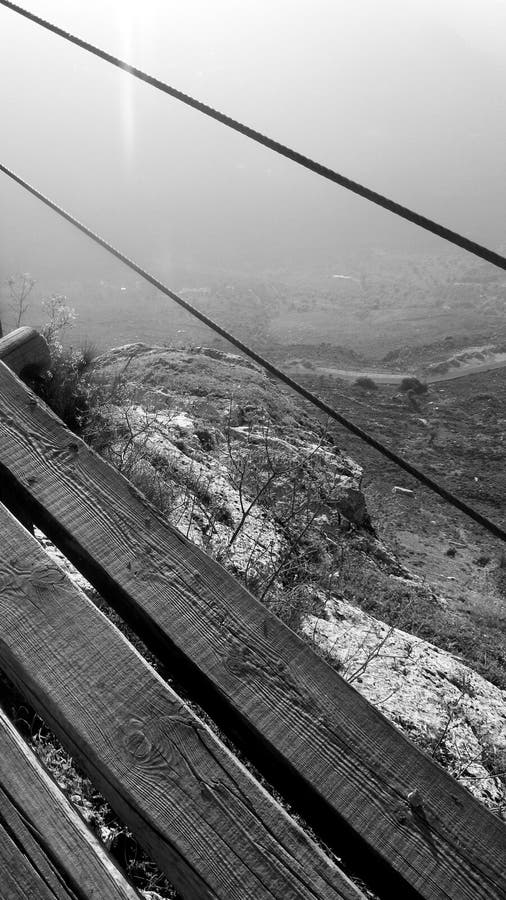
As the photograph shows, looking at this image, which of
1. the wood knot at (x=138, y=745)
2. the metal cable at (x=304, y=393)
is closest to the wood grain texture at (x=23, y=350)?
the metal cable at (x=304, y=393)

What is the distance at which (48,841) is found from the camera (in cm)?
96

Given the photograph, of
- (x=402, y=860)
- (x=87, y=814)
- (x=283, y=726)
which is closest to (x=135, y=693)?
(x=283, y=726)

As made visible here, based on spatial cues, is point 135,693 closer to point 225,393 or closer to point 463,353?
point 225,393

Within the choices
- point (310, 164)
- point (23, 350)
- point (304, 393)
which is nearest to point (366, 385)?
point (23, 350)

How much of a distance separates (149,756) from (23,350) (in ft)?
5.33

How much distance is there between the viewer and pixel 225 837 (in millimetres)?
976

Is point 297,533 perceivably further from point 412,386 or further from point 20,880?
point 412,386

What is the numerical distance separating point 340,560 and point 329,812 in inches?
154

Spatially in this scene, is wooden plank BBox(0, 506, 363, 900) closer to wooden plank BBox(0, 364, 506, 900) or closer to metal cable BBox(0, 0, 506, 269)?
wooden plank BBox(0, 364, 506, 900)

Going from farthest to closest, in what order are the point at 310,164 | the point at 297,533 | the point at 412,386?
1. the point at 412,386
2. the point at 297,533
3. the point at 310,164

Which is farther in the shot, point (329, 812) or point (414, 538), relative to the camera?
point (414, 538)

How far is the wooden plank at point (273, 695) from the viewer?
3.36 feet

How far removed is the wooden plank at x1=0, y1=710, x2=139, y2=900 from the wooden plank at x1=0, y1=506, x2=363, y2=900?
0.07m

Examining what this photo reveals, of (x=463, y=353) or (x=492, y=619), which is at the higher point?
(x=463, y=353)
